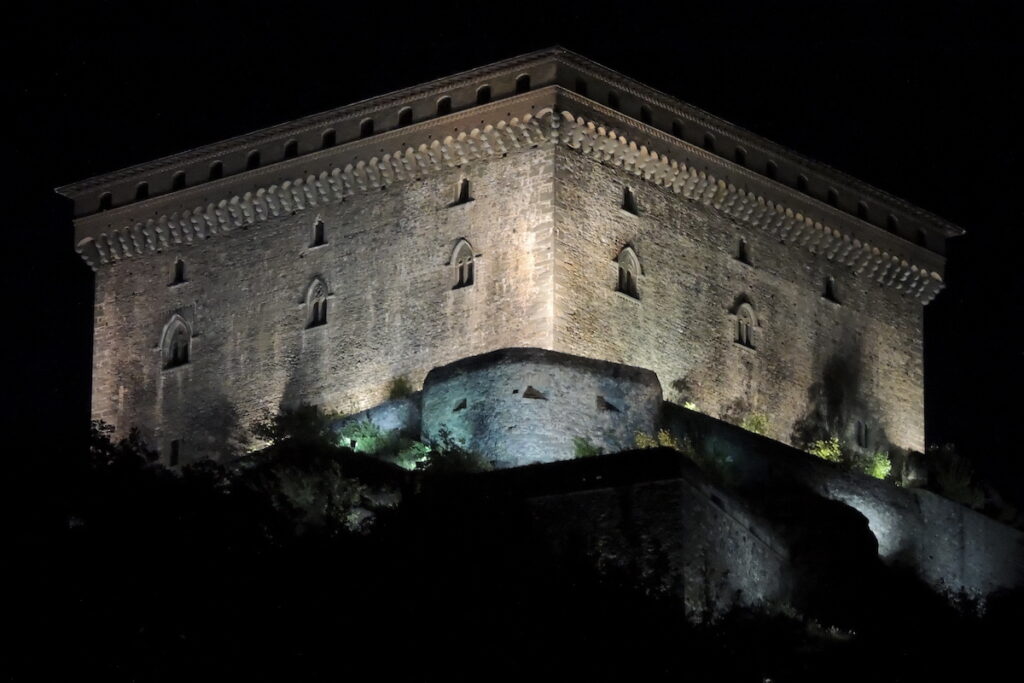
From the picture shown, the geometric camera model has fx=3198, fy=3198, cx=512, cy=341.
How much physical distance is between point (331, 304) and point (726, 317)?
8999 mm

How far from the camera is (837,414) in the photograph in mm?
75250

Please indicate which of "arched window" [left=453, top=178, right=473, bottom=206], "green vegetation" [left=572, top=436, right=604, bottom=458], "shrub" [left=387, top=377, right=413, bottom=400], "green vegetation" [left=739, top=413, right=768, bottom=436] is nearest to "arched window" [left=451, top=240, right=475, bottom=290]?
"arched window" [left=453, top=178, right=473, bottom=206]

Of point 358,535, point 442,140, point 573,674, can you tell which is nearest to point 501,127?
point 442,140

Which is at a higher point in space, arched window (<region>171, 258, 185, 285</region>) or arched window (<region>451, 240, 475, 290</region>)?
arched window (<region>171, 258, 185, 285</region>)

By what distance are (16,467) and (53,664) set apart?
6763 mm

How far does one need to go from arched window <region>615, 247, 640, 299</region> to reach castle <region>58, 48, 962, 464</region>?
7 cm

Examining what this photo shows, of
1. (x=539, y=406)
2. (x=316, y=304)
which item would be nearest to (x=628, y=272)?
(x=539, y=406)

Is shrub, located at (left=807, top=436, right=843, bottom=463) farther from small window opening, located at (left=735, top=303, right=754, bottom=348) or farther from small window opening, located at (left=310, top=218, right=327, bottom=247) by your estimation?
small window opening, located at (left=310, top=218, right=327, bottom=247)

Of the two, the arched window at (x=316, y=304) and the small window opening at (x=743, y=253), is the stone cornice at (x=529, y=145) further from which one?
the arched window at (x=316, y=304)

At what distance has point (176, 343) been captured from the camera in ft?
248

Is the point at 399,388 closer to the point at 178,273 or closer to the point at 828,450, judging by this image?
the point at 178,273

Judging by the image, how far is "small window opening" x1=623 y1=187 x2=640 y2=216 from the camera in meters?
70.8

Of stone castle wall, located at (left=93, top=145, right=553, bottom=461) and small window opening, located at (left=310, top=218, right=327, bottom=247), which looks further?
small window opening, located at (left=310, top=218, right=327, bottom=247)

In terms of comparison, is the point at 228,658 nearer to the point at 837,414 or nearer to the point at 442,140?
the point at 442,140
